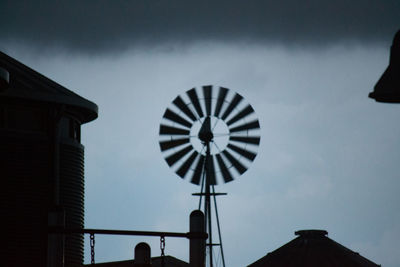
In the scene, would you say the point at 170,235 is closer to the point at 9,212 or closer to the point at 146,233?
the point at 146,233

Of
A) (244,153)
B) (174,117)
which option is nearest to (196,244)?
(244,153)

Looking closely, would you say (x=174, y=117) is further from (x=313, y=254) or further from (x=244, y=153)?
(x=313, y=254)

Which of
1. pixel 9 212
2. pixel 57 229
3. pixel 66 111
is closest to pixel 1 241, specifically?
pixel 9 212

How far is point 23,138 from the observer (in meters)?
26.8

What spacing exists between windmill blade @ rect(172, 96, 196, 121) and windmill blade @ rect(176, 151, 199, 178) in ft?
4.69

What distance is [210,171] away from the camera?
32.6m

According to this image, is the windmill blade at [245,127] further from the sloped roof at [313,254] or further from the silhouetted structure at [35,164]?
the silhouetted structure at [35,164]

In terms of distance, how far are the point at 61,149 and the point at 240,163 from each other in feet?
26.7

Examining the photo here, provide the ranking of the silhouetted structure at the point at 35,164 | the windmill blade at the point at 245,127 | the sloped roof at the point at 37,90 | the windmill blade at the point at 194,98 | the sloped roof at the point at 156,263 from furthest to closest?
the windmill blade at the point at 245,127 → the windmill blade at the point at 194,98 → the sloped roof at the point at 156,263 → the sloped roof at the point at 37,90 → the silhouetted structure at the point at 35,164

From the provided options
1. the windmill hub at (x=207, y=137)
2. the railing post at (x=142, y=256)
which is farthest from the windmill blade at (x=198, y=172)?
the railing post at (x=142, y=256)

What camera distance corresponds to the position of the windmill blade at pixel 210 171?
1216 inches

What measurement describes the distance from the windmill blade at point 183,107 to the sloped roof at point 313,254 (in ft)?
23.2

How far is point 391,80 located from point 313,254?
71.7 ft

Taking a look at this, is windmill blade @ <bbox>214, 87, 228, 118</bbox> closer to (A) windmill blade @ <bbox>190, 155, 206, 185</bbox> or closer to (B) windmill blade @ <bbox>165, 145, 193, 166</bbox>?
(B) windmill blade @ <bbox>165, 145, 193, 166</bbox>
